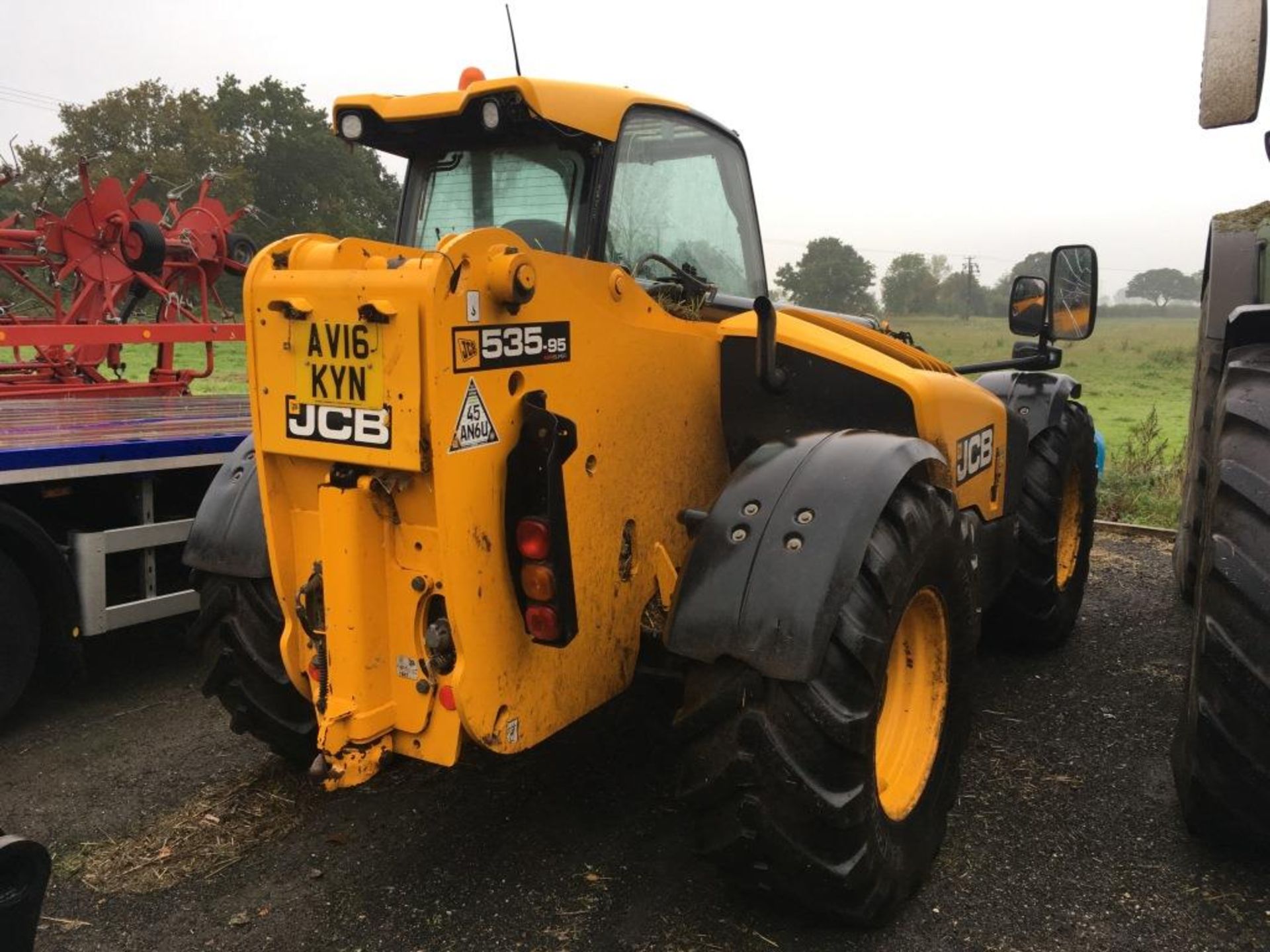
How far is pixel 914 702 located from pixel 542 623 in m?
1.22

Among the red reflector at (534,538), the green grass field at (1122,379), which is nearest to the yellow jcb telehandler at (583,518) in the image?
the red reflector at (534,538)

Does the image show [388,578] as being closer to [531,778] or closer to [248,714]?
[248,714]

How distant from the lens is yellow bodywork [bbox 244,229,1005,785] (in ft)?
6.91

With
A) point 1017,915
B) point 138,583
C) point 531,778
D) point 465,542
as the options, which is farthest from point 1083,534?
point 138,583

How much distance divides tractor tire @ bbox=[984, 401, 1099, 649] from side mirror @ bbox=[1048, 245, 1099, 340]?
0.65 meters

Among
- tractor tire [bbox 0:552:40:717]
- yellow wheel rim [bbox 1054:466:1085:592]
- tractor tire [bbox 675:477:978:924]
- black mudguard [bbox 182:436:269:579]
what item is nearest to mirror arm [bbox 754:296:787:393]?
tractor tire [bbox 675:477:978:924]

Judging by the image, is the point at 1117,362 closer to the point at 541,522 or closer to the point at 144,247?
the point at 144,247

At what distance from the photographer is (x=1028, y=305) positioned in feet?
13.7

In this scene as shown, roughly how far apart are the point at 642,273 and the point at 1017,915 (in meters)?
2.13

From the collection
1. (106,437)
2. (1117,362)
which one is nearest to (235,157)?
(1117,362)

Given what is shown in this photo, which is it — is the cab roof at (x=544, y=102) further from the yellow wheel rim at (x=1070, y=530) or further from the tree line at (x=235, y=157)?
the tree line at (x=235, y=157)

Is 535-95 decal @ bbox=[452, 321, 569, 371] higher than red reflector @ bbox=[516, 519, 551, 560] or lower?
higher

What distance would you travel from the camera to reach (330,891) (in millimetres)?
2777

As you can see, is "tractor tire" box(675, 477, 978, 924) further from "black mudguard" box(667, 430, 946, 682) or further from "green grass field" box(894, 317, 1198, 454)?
"green grass field" box(894, 317, 1198, 454)
